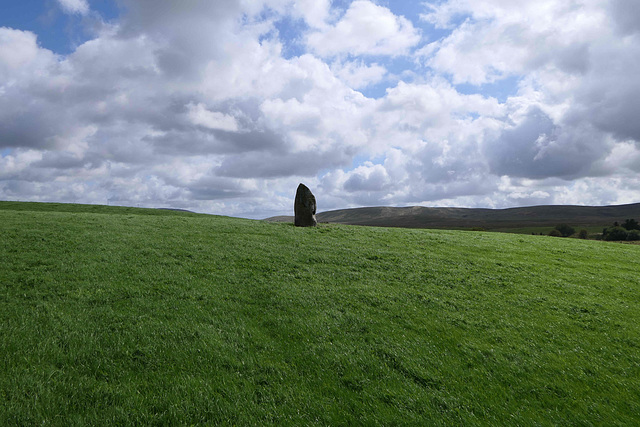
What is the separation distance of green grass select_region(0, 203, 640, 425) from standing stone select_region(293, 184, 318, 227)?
12.1 m

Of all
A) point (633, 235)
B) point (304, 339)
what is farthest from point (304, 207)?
point (633, 235)

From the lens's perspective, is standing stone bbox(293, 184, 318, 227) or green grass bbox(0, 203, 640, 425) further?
standing stone bbox(293, 184, 318, 227)

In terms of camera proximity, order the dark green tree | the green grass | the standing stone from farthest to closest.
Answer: the dark green tree, the standing stone, the green grass

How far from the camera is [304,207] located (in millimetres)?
31391

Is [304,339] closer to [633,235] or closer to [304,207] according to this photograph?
[304,207]

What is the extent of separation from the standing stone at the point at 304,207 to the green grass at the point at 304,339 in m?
12.1

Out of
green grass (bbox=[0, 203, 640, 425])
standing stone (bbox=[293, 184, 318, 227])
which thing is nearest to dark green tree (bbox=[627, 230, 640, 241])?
green grass (bbox=[0, 203, 640, 425])

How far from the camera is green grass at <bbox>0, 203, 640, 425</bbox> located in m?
7.28

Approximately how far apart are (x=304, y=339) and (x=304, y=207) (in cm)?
2194

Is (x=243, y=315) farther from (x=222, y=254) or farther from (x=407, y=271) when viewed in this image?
(x=407, y=271)

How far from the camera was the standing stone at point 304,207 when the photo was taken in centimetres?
3116

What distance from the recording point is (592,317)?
486 inches

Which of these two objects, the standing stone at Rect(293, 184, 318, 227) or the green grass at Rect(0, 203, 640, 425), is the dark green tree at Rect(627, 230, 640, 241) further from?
the standing stone at Rect(293, 184, 318, 227)

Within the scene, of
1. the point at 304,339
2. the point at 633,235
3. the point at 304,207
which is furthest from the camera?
the point at 633,235
